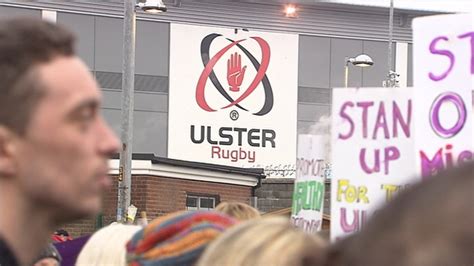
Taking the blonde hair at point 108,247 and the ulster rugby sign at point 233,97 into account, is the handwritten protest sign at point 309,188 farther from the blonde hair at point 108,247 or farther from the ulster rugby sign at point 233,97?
the ulster rugby sign at point 233,97

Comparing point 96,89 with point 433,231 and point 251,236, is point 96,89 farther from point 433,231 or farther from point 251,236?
point 433,231

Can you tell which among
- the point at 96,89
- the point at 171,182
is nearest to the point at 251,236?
the point at 96,89

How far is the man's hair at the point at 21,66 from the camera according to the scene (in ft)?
5.31

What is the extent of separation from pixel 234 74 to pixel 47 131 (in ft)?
113

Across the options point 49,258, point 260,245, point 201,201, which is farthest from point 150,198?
point 260,245

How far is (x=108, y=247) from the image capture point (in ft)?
11.2

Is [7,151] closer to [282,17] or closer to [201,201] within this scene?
[201,201]

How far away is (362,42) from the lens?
37.4m

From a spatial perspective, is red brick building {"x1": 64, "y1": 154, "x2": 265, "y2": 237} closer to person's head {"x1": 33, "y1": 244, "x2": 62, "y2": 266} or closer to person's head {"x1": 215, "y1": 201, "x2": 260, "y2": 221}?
person's head {"x1": 215, "y1": 201, "x2": 260, "y2": 221}

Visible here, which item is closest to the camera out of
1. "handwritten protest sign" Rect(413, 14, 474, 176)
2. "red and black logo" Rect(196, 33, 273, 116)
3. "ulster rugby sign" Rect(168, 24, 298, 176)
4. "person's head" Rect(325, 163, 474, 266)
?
"person's head" Rect(325, 163, 474, 266)

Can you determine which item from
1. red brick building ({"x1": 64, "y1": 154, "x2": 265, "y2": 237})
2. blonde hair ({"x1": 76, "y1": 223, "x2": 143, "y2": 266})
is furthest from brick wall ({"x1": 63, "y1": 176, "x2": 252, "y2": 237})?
blonde hair ({"x1": 76, "y1": 223, "x2": 143, "y2": 266})

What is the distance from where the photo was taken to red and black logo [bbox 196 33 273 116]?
3531 cm

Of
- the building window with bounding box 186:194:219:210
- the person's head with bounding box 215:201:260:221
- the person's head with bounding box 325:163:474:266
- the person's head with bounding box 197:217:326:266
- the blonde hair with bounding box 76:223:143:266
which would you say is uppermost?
the person's head with bounding box 325:163:474:266

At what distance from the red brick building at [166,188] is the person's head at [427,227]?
17.6 meters
